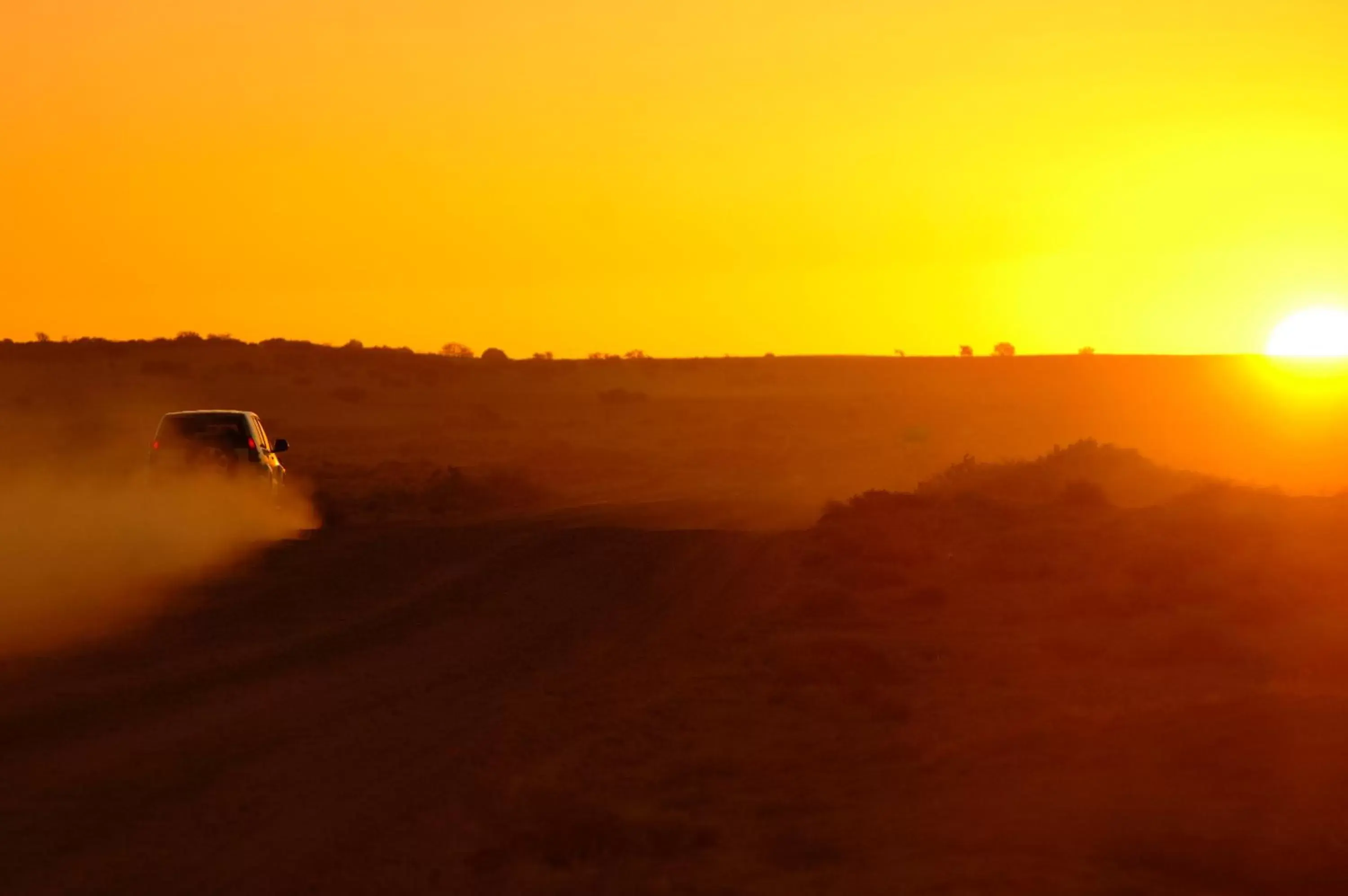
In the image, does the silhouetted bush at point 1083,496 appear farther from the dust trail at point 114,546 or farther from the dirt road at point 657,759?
the dust trail at point 114,546

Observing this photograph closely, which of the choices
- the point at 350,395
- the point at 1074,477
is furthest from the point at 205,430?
the point at 350,395

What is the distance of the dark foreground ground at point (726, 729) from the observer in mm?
7891

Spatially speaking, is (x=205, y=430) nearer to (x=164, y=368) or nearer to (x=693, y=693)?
(x=693, y=693)

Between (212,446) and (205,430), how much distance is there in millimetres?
355

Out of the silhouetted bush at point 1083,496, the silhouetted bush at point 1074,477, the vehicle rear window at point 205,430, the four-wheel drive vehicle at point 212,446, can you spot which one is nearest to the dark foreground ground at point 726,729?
the silhouetted bush at point 1083,496

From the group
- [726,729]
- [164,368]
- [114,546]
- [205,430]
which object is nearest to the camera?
[726,729]

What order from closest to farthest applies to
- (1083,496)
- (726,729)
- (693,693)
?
(726,729) < (693,693) < (1083,496)

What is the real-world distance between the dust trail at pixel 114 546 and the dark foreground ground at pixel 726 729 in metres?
0.88

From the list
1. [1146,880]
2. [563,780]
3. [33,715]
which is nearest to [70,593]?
[33,715]

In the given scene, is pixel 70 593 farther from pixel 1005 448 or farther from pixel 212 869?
pixel 1005 448

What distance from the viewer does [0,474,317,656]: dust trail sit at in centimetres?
1611

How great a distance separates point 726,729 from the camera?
36.3ft

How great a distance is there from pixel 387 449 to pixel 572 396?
2384 cm

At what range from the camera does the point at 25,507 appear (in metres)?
28.5
